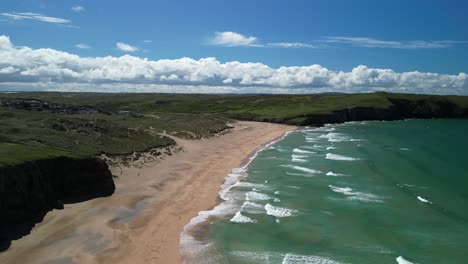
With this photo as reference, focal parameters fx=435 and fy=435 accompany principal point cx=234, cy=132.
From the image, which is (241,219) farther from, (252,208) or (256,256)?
(256,256)

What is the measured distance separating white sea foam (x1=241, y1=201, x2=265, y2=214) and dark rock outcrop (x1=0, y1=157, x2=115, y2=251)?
10.9 m

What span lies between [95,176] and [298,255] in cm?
1845

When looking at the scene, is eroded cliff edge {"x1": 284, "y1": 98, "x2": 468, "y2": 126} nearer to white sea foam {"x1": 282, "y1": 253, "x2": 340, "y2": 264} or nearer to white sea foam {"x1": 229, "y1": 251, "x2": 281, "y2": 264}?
white sea foam {"x1": 282, "y1": 253, "x2": 340, "y2": 264}

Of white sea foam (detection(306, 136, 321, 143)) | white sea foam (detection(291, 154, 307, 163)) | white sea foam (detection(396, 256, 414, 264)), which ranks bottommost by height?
white sea foam (detection(306, 136, 321, 143))

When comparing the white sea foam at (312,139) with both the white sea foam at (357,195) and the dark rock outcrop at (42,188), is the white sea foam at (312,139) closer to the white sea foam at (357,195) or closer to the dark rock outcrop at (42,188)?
the white sea foam at (357,195)

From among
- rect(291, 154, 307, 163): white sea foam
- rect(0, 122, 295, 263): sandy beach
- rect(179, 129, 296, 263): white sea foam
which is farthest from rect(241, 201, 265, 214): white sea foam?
rect(291, 154, 307, 163): white sea foam

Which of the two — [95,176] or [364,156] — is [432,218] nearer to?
[95,176]

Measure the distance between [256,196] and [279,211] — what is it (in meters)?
4.79

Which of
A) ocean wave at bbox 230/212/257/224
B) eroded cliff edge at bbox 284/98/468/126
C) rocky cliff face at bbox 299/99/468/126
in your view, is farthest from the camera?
rocky cliff face at bbox 299/99/468/126

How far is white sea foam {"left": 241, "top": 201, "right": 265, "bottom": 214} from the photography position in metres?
32.6

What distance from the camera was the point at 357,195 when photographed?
3862cm

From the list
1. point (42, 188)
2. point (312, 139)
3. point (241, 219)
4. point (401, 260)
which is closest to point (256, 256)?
point (241, 219)

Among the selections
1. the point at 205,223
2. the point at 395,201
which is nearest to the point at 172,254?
the point at 205,223

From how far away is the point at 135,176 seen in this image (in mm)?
41625
